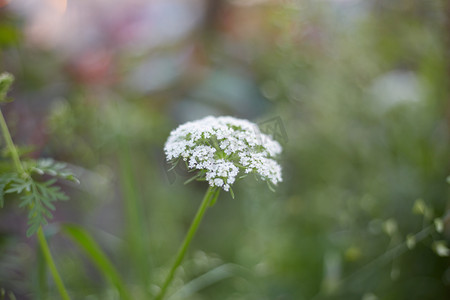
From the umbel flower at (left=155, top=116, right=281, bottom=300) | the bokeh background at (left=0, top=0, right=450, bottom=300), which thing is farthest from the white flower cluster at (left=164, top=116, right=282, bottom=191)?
the bokeh background at (left=0, top=0, right=450, bottom=300)

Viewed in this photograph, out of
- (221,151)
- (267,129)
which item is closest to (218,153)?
(221,151)

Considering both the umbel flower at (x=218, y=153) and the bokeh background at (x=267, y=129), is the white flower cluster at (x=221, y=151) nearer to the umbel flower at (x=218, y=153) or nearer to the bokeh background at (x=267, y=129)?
the umbel flower at (x=218, y=153)

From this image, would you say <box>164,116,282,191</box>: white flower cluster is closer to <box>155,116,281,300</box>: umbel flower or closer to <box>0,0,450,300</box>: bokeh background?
<box>155,116,281,300</box>: umbel flower

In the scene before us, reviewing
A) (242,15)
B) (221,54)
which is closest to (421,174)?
(221,54)

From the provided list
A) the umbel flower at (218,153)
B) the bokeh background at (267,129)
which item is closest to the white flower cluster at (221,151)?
the umbel flower at (218,153)

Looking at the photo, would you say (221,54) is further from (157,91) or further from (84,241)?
(84,241)

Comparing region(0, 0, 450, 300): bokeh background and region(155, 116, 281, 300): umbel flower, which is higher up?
region(0, 0, 450, 300): bokeh background
